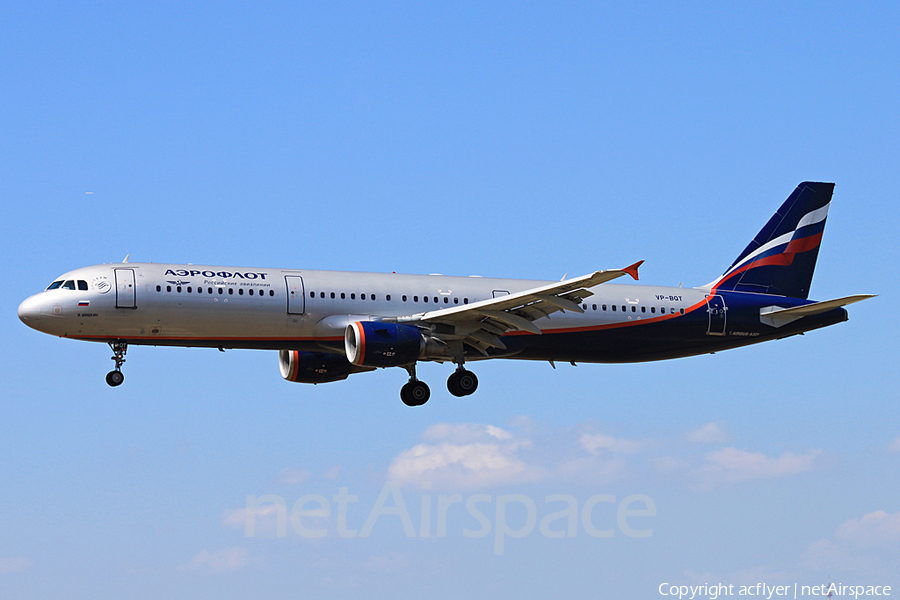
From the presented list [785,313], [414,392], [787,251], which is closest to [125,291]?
[414,392]

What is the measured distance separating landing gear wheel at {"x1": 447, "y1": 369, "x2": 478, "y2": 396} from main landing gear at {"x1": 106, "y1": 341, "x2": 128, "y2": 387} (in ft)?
36.0

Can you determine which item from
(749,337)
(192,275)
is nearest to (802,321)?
(749,337)

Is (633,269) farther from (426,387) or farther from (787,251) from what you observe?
(787,251)

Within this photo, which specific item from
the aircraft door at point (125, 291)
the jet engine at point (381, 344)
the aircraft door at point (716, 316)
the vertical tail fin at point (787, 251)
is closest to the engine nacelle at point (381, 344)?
the jet engine at point (381, 344)

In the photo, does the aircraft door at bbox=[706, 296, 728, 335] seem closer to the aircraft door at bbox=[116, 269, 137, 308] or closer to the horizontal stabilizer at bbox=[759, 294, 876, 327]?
Result: the horizontal stabilizer at bbox=[759, 294, 876, 327]

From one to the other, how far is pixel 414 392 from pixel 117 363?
10.2 metres

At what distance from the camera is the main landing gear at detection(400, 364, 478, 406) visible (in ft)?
136

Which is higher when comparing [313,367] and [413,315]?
[313,367]

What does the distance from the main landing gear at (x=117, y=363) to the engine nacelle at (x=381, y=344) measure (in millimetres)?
7117

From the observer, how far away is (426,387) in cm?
4253

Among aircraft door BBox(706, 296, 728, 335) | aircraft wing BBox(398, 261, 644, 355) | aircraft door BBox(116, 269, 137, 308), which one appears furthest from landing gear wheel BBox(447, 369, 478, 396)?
aircraft door BBox(116, 269, 137, 308)

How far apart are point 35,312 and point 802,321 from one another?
26897 mm

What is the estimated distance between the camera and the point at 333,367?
44.8 m

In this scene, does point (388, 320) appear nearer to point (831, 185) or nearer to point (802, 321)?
point (802, 321)
